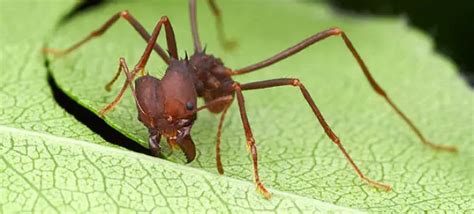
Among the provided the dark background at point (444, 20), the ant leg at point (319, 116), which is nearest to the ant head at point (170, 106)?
the ant leg at point (319, 116)

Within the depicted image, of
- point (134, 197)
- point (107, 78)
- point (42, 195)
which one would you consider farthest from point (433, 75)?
point (42, 195)

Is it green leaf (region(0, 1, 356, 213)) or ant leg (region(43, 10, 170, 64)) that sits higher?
ant leg (region(43, 10, 170, 64))

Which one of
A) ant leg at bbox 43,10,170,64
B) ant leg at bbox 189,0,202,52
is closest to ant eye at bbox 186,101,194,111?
ant leg at bbox 43,10,170,64

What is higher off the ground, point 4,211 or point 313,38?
point 313,38

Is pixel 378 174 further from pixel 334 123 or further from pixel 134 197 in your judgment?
pixel 134 197

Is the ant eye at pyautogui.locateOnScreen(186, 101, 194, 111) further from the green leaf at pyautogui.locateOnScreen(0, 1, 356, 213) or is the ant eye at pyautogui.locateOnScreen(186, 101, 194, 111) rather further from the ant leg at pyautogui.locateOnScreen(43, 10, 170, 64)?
the ant leg at pyautogui.locateOnScreen(43, 10, 170, 64)

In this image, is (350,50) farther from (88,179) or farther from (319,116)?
(88,179)

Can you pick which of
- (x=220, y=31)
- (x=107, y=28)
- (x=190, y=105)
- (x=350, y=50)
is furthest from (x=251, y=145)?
(x=220, y=31)
